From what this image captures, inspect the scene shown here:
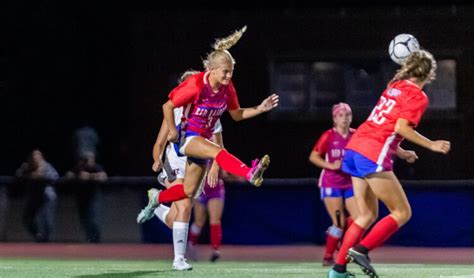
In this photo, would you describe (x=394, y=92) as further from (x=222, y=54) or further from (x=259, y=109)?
(x=222, y=54)

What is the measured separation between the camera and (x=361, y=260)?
951cm

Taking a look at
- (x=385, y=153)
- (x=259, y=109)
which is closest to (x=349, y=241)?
(x=385, y=153)

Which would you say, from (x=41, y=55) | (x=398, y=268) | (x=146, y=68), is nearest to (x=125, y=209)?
(x=398, y=268)

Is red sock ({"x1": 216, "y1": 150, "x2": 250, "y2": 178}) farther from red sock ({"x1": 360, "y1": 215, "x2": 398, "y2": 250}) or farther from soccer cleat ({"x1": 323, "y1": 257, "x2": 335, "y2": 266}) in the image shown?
soccer cleat ({"x1": 323, "y1": 257, "x2": 335, "y2": 266})

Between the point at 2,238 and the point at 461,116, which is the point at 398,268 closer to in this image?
the point at 2,238

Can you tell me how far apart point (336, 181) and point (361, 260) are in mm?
3879

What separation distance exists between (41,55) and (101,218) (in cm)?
1614

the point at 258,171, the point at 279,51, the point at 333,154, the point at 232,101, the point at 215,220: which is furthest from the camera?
the point at 279,51

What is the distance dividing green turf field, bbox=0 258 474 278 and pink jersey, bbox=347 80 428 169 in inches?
77.8

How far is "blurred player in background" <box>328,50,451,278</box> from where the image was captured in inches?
376

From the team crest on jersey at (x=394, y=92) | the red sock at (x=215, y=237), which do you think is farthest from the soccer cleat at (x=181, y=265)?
the team crest on jersey at (x=394, y=92)

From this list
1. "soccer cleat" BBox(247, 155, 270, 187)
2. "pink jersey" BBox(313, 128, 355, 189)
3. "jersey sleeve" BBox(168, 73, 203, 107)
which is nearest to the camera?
"soccer cleat" BBox(247, 155, 270, 187)

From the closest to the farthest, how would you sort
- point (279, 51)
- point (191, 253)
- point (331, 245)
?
point (331, 245), point (191, 253), point (279, 51)

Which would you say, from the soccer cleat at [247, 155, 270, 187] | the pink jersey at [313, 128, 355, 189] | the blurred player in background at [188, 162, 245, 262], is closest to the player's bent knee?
the soccer cleat at [247, 155, 270, 187]
